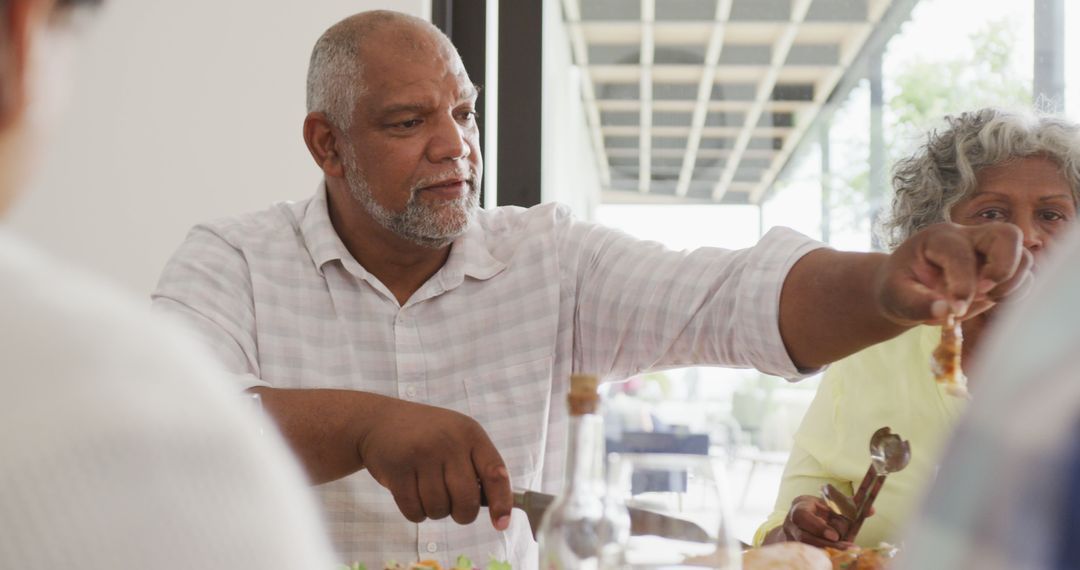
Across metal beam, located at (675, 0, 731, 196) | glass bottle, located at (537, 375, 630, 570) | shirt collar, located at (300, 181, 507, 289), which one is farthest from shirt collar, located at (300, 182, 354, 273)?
metal beam, located at (675, 0, 731, 196)

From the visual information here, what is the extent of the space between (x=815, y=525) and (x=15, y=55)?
3.95 ft

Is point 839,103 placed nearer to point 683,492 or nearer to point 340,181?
point 340,181

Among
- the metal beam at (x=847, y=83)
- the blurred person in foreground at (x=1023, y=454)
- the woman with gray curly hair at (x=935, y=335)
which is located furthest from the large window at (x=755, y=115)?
the blurred person in foreground at (x=1023, y=454)

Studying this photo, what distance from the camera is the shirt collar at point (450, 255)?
1.89 meters

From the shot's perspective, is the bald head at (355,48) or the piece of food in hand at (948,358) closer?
the piece of food in hand at (948,358)

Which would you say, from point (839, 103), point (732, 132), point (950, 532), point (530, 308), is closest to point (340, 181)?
point (530, 308)

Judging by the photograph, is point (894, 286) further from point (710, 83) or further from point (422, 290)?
point (710, 83)

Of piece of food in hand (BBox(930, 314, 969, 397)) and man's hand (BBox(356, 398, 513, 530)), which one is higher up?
piece of food in hand (BBox(930, 314, 969, 397))

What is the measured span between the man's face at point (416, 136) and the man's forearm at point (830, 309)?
669 millimetres

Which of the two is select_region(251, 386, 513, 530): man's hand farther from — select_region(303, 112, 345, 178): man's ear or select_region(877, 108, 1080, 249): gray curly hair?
select_region(877, 108, 1080, 249): gray curly hair

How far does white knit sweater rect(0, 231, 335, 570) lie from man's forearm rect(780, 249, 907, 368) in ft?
3.12

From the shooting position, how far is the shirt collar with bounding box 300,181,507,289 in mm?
1886

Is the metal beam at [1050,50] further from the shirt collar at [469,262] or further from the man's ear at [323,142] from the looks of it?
the man's ear at [323,142]

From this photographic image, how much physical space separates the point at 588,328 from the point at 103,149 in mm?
1443
